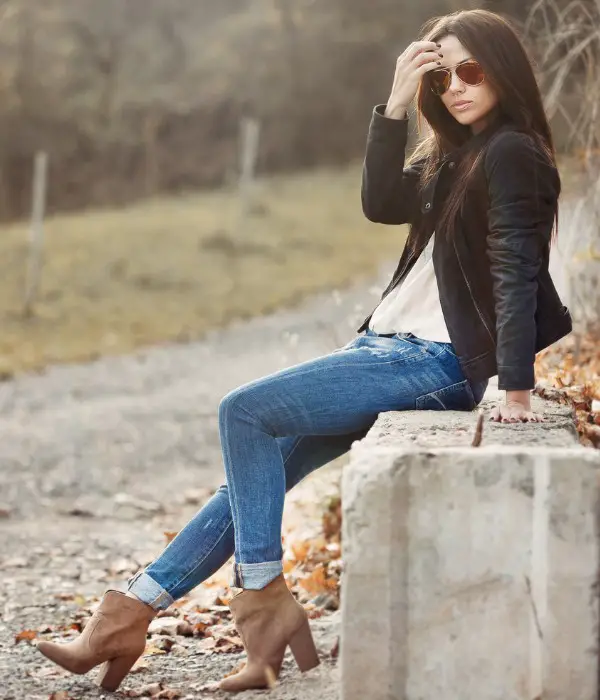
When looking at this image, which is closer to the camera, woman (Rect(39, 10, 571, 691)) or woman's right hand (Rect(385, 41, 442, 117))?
woman (Rect(39, 10, 571, 691))

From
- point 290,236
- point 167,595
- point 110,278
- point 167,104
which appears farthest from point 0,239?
point 167,595

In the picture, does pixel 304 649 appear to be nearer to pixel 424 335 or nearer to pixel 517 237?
pixel 424 335

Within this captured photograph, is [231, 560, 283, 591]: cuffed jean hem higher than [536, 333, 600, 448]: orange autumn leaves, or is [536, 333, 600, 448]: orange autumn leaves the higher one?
[536, 333, 600, 448]: orange autumn leaves

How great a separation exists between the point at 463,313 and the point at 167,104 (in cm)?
2503

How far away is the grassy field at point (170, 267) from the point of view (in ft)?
43.3

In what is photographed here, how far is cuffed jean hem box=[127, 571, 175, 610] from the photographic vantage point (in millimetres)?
3268

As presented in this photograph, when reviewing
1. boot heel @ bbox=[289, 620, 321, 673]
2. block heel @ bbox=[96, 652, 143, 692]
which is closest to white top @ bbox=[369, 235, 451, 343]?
boot heel @ bbox=[289, 620, 321, 673]

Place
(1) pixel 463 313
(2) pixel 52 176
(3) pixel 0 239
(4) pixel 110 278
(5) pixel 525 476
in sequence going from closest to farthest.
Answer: (5) pixel 525 476 → (1) pixel 463 313 → (4) pixel 110 278 → (3) pixel 0 239 → (2) pixel 52 176

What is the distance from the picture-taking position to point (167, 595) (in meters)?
3.29

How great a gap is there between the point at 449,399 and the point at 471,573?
77cm

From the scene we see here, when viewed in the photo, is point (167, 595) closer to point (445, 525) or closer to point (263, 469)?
point (263, 469)

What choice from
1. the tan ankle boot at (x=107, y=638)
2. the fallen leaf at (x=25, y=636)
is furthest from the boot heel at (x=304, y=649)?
the fallen leaf at (x=25, y=636)

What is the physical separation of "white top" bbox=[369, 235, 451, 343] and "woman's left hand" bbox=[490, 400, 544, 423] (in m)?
0.31

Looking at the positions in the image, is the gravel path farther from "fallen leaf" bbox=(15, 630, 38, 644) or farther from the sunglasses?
the sunglasses
